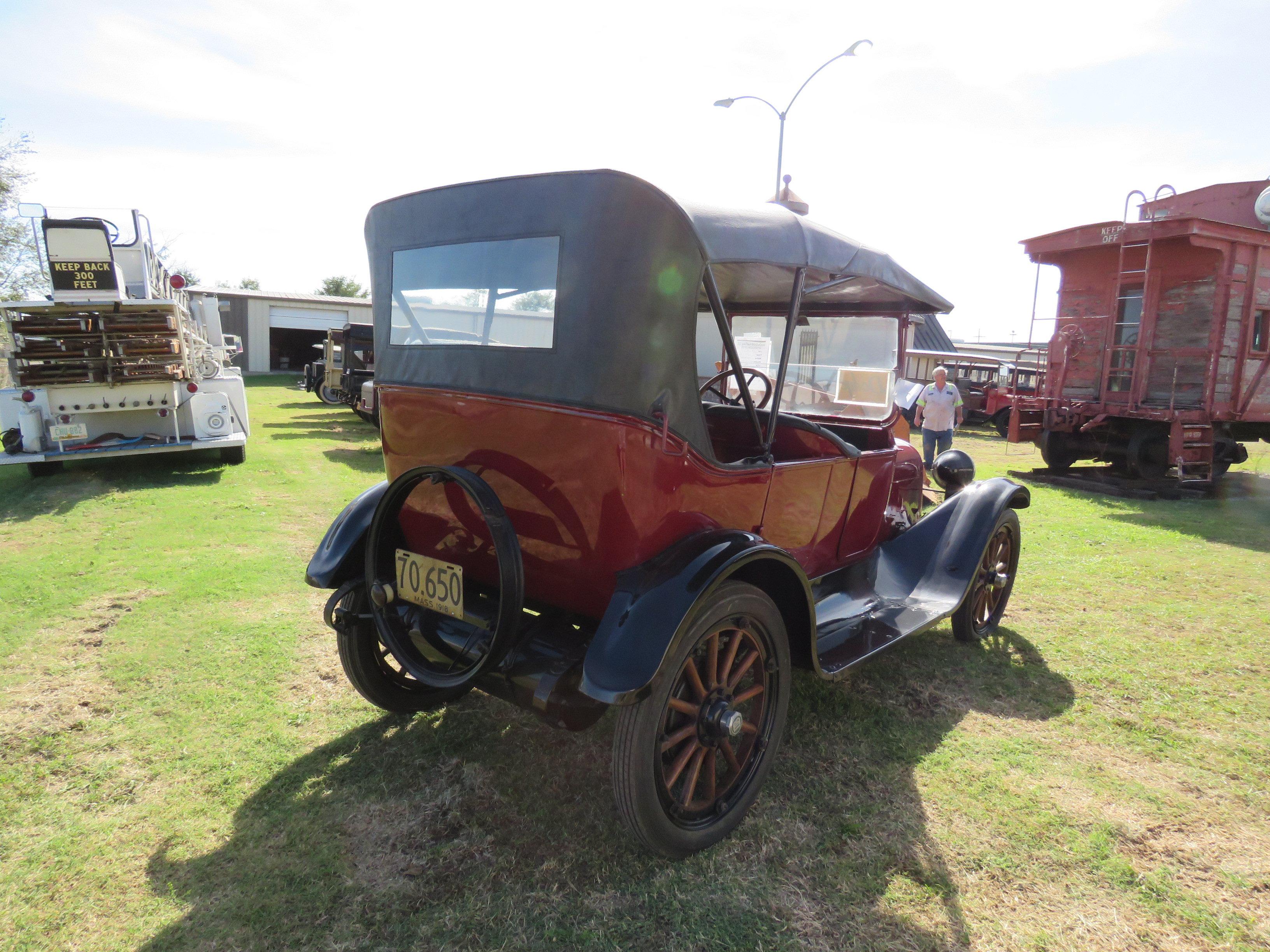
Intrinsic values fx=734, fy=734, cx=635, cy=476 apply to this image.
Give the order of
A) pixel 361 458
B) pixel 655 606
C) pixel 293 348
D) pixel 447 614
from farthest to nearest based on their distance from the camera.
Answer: pixel 293 348 → pixel 361 458 → pixel 447 614 → pixel 655 606

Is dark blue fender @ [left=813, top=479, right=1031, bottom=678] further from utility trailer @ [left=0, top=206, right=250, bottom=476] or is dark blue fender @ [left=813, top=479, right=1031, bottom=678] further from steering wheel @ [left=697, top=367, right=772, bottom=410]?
utility trailer @ [left=0, top=206, right=250, bottom=476]

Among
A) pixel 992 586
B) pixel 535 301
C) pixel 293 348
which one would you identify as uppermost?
pixel 293 348

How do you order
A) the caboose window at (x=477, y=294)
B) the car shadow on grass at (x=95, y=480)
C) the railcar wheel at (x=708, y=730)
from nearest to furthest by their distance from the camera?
1. the railcar wheel at (x=708, y=730)
2. the caboose window at (x=477, y=294)
3. the car shadow on grass at (x=95, y=480)

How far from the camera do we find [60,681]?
3.54 metres

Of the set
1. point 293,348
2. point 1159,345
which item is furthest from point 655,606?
point 293,348

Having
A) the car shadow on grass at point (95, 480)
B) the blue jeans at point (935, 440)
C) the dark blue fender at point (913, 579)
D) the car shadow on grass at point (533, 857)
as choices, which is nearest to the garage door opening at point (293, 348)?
the car shadow on grass at point (95, 480)

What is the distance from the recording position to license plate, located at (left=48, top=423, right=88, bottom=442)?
7852 mm

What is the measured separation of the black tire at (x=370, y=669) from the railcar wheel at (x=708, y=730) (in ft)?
3.36

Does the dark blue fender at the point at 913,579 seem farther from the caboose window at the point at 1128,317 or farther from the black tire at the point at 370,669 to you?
the caboose window at the point at 1128,317

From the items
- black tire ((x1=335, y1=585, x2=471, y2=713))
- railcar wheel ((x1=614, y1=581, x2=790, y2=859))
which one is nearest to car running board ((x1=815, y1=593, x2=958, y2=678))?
railcar wheel ((x1=614, y1=581, x2=790, y2=859))

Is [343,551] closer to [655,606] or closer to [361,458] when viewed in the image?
[655,606]

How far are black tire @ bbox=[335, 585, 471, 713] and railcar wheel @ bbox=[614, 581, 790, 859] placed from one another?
103 centimetres

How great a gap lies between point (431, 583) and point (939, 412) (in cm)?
791

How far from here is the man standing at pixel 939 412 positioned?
9102 millimetres
